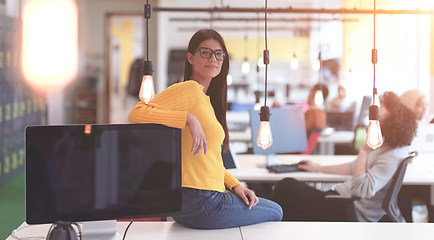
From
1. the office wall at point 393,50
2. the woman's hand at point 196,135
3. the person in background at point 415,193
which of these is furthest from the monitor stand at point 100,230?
the office wall at point 393,50

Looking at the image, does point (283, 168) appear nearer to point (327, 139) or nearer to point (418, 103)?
point (418, 103)

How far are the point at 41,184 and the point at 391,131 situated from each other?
2.02 m

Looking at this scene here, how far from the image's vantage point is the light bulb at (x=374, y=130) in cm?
166

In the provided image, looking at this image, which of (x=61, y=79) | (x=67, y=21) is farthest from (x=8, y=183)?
(x=67, y=21)

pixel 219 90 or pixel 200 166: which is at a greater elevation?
pixel 219 90

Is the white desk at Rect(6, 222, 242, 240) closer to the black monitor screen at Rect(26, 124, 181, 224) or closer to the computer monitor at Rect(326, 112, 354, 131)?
the black monitor screen at Rect(26, 124, 181, 224)

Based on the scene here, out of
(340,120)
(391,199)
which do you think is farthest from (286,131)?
(340,120)

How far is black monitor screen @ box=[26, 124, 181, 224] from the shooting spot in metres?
1.30

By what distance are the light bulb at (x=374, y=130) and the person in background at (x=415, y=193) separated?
123 centimetres

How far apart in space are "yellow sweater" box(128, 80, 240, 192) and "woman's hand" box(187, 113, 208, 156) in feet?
0.11

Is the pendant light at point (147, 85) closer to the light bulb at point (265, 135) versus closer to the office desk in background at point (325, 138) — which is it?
the light bulb at point (265, 135)

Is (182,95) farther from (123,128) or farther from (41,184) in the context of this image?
(41,184)

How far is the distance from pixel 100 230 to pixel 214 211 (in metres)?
0.44

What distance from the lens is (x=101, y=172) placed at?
1359mm
